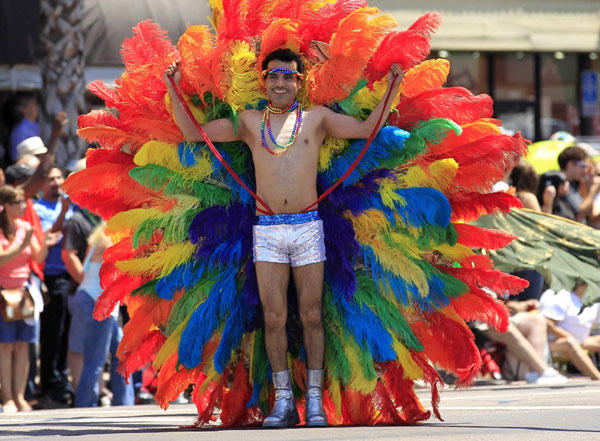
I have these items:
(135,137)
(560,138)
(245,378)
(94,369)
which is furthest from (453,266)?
(560,138)

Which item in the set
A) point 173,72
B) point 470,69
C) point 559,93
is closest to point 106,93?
point 173,72

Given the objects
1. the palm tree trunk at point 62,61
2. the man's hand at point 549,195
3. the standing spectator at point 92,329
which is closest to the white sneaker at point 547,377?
the man's hand at point 549,195

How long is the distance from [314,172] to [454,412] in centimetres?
193

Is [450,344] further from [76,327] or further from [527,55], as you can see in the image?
[527,55]

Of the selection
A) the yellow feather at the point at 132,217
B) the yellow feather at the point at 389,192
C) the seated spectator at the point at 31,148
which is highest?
the seated spectator at the point at 31,148

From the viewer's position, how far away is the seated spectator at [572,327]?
11367mm

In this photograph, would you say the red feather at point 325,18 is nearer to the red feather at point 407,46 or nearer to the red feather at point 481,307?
the red feather at point 407,46

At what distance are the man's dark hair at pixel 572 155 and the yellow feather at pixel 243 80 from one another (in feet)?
19.4

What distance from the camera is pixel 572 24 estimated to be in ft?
72.9

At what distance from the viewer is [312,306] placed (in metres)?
7.19

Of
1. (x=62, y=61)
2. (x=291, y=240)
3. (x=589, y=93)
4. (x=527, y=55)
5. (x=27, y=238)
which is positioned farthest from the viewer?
(x=589, y=93)

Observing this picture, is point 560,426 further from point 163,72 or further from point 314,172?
point 163,72

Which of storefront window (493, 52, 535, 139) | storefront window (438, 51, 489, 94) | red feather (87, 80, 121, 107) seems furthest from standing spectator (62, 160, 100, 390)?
storefront window (493, 52, 535, 139)

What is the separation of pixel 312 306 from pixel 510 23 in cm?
1543
